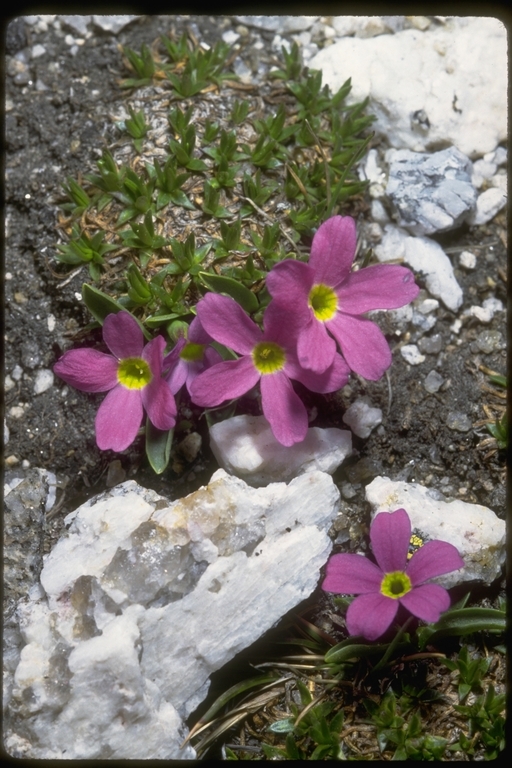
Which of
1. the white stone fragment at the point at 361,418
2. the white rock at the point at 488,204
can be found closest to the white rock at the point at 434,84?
the white rock at the point at 488,204

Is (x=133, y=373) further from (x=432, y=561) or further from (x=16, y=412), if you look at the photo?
(x=432, y=561)

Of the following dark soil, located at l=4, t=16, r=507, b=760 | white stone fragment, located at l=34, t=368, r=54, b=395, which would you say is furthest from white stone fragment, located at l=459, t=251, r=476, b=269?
white stone fragment, located at l=34, t=368, r=54, b=395

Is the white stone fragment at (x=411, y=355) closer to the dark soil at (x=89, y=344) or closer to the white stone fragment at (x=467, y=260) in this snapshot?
the dark soil at (x=89, y=344)

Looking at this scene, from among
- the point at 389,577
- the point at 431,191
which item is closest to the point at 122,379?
the point at 389,577

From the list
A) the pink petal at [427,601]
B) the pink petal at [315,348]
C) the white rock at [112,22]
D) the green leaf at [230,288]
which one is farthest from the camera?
the white rock at [112,22]

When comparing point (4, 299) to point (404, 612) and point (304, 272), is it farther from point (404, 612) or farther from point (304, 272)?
point (404, 612)

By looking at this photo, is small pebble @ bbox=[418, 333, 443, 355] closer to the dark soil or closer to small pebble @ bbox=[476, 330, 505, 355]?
the dark soil

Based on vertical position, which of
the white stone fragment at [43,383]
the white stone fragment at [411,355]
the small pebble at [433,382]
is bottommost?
the white stone fragment at [43,383]
